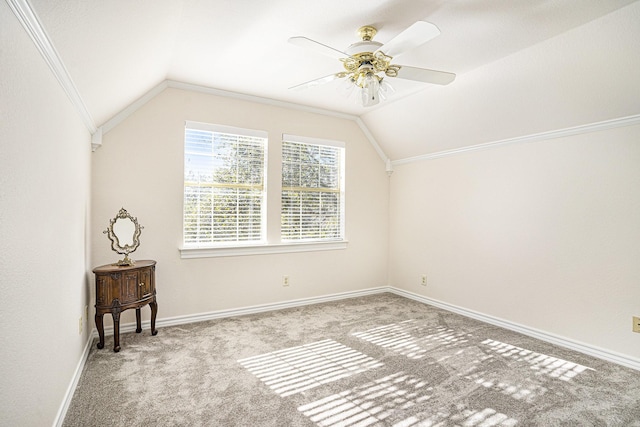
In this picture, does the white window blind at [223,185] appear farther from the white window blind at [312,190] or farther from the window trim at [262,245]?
the white window blind at [312,190]

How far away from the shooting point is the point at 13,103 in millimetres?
1299

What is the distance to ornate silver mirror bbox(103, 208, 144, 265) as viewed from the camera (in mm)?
3084

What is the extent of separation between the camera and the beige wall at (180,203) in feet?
11.0

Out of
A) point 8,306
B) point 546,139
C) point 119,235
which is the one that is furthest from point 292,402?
point 546,139

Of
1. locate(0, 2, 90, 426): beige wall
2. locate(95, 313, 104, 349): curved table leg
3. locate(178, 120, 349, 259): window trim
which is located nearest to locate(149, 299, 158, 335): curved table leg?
locate(95, 313, 104, 349): curved table leg

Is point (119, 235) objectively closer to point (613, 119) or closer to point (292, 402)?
point (292, 402)

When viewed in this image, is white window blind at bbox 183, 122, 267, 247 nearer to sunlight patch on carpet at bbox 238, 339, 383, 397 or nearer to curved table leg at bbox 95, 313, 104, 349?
curved table leg at bbox 95, 313, 104, 349

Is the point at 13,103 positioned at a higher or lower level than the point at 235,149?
lower

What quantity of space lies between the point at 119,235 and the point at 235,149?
1.52 meters

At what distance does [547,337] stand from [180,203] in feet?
12.8

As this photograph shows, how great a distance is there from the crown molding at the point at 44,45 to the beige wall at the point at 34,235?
3 cm

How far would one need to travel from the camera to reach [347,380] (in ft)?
8.08

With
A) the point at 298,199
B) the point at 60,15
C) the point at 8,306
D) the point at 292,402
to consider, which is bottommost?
the point at 292,402

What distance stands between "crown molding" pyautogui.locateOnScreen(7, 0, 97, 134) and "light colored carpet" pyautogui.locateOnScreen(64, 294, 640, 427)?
1.95 meters
